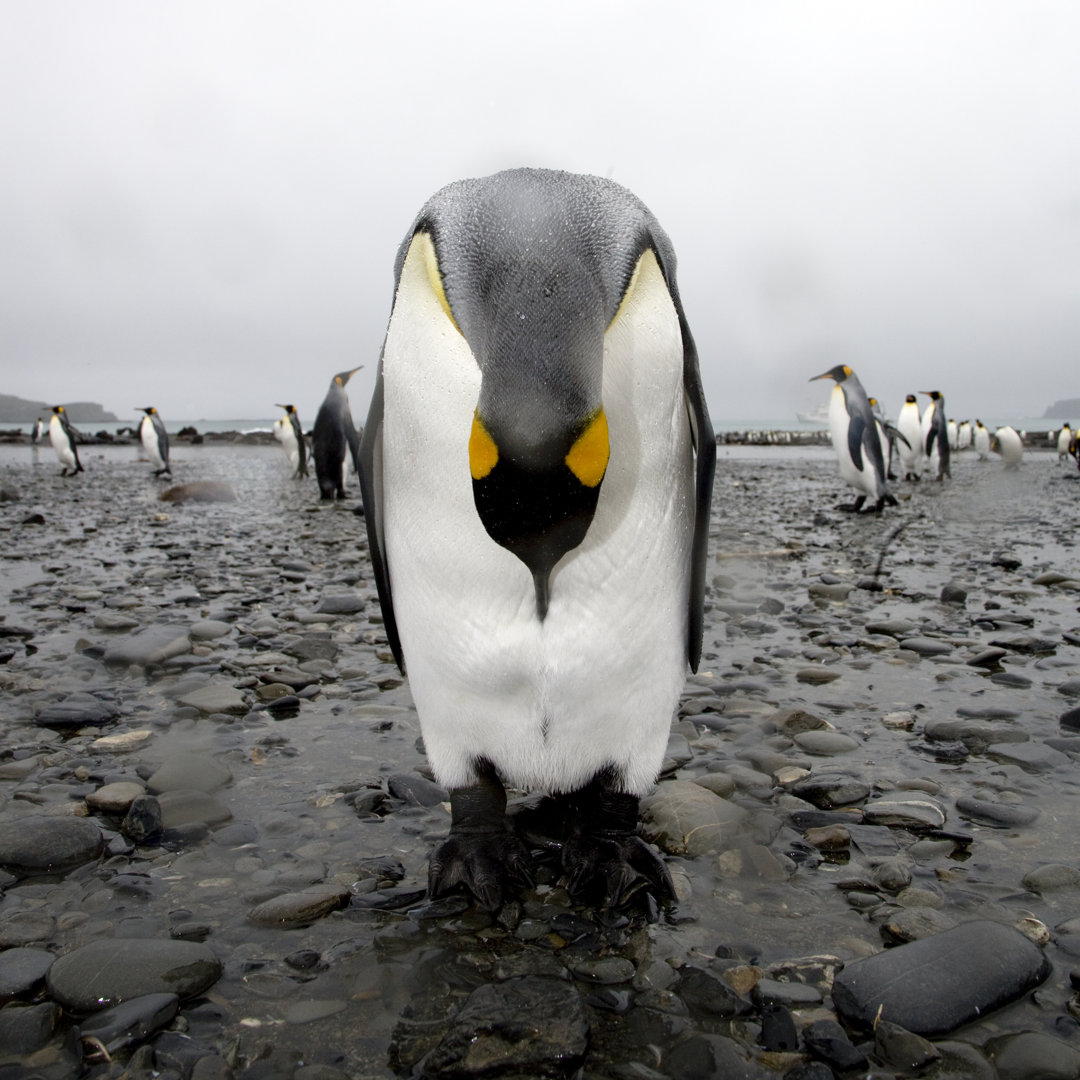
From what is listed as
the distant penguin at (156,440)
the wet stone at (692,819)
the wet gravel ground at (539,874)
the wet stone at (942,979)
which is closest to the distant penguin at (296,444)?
the distant penguin at (156,440)

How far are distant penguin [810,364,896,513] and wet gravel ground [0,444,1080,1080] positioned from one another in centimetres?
761

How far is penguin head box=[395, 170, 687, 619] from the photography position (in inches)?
63.7

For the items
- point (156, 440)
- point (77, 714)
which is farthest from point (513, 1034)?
point (156, 440)

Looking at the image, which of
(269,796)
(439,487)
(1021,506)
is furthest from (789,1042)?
(1021,506)

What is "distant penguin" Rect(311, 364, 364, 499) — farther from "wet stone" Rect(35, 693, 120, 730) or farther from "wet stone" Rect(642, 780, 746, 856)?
"wet stone" Rect(642, 780, 746, 856)

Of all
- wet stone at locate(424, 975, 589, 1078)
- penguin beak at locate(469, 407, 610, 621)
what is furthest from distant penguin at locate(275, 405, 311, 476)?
wet stone at locate(424, 975, 589, 1078)

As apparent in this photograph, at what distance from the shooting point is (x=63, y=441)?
18844mm

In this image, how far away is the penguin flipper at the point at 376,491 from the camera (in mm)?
2459

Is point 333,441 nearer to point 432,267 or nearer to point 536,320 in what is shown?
point 432,267

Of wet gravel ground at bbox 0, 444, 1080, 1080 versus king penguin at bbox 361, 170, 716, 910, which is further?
king penguin at bbox 361, 170, 716, 910

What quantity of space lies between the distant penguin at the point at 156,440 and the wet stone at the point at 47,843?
18861 mm

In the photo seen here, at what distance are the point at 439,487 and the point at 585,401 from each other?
60 cm

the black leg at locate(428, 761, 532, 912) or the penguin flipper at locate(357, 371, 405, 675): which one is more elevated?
the penguin flipper at locate(357, 371, 405, 675)

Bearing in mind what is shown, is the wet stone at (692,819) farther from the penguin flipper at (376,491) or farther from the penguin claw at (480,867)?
the penguin flipper at (376,491)
